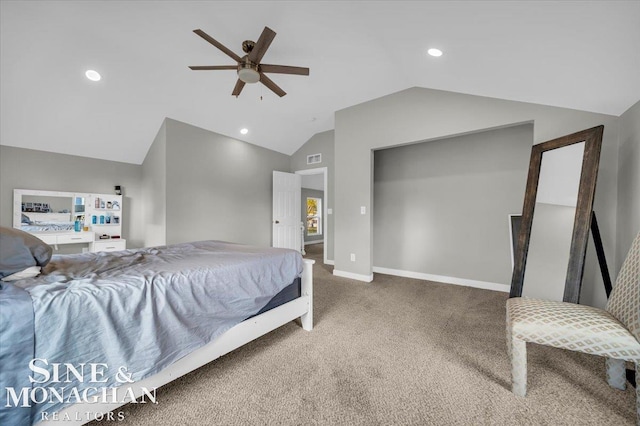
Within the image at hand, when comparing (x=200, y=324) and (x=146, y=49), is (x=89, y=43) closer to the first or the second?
(x=146, y=49)

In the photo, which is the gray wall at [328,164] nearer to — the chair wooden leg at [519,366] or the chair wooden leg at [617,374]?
the chair wooden leg at [519,366]

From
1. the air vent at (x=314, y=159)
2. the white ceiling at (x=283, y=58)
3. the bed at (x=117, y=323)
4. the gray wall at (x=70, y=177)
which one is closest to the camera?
the bed at (x=117, y=323)

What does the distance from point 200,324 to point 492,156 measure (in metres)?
4.02

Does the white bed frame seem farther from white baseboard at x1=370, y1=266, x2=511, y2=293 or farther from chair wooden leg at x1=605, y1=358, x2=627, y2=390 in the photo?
white baseboard at x1=370, y1=266, x2=511, y2=293

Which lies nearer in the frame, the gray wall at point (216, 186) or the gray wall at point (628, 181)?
the gray wall at point (628, 181)

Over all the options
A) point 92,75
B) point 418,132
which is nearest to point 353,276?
point 418,132

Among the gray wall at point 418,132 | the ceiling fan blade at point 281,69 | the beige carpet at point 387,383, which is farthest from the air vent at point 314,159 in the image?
the beige carpet at point 387,383

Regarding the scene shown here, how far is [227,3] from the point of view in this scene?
231 cm

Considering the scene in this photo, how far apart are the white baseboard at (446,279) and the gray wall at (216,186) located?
2760 mm

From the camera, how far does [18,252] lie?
4.11 feet

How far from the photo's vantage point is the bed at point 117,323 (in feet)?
3.17

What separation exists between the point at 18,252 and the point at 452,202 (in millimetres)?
4407

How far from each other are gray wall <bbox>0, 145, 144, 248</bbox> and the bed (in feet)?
9.68

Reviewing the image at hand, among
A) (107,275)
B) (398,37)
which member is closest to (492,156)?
(398,37)
